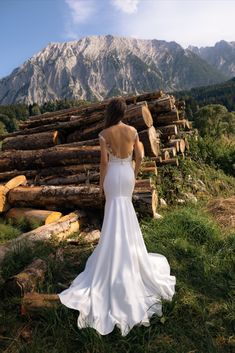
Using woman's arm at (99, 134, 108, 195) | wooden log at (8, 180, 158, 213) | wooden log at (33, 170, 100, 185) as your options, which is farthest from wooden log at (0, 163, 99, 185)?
woman's arm at (99, 134, 108, 195)

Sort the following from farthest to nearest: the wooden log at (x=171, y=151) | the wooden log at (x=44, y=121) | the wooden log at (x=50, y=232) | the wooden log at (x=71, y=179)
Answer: the wooden log at (x=44, y=121), the wooden log at (x=171, y=151), the wooden log at (x=71, y=179), the wooden log at (x=50, y=232)

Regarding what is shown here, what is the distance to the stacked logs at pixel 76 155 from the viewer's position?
8469mm

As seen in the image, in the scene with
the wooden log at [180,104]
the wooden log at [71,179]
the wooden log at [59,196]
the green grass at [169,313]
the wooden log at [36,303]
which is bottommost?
the green grass at [169,313]

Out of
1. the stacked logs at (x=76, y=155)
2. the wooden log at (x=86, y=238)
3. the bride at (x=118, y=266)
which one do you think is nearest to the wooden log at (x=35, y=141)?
the stacked logs at (x=76, y=155)

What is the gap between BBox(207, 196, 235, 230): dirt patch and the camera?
785 centimetres

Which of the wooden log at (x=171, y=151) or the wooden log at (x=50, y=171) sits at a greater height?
the wooden log at (x=171, y=151)

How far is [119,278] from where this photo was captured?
4398mm

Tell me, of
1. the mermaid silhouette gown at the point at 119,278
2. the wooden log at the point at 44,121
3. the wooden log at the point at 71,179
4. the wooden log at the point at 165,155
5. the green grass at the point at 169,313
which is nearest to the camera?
the green grass at the point at 169,313

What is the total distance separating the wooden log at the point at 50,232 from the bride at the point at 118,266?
2039mm

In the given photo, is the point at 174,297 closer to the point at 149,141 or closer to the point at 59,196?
the point at 59,196

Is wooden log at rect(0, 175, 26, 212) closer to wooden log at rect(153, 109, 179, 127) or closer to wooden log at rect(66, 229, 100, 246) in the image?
wooden log at rect(66, 229, 100, 246)

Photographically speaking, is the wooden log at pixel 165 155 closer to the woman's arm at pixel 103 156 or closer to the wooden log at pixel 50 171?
the wooden log at pixel 50 171

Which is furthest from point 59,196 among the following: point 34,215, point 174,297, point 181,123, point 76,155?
point 181,123

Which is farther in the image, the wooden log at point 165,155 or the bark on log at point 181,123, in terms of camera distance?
the bark on log at point 181,123
